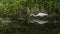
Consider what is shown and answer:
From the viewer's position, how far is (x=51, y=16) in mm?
8719

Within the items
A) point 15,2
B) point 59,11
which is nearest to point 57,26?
point 59,11

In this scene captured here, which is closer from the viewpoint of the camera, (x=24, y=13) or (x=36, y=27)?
(x=36, y=27)

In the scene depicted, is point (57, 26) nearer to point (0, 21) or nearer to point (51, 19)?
point (51, 19)

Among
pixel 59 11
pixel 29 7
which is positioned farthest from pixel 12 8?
pixel 59 11

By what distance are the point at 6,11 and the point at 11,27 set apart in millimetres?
1375

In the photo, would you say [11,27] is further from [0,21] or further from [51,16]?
[51,16]

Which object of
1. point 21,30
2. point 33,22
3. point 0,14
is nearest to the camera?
point 21,30

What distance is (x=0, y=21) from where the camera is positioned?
8438 mm

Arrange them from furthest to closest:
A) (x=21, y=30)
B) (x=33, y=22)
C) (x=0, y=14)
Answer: (x=0, y=14)
(x=33, y=22)
(x=21, y=30)

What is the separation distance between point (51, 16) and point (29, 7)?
1.15 m

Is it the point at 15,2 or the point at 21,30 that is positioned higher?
the point at 15,2

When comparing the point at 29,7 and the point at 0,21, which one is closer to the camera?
the point at 0,21

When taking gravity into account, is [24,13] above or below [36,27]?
above

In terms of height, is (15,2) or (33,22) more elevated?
(15,2)
